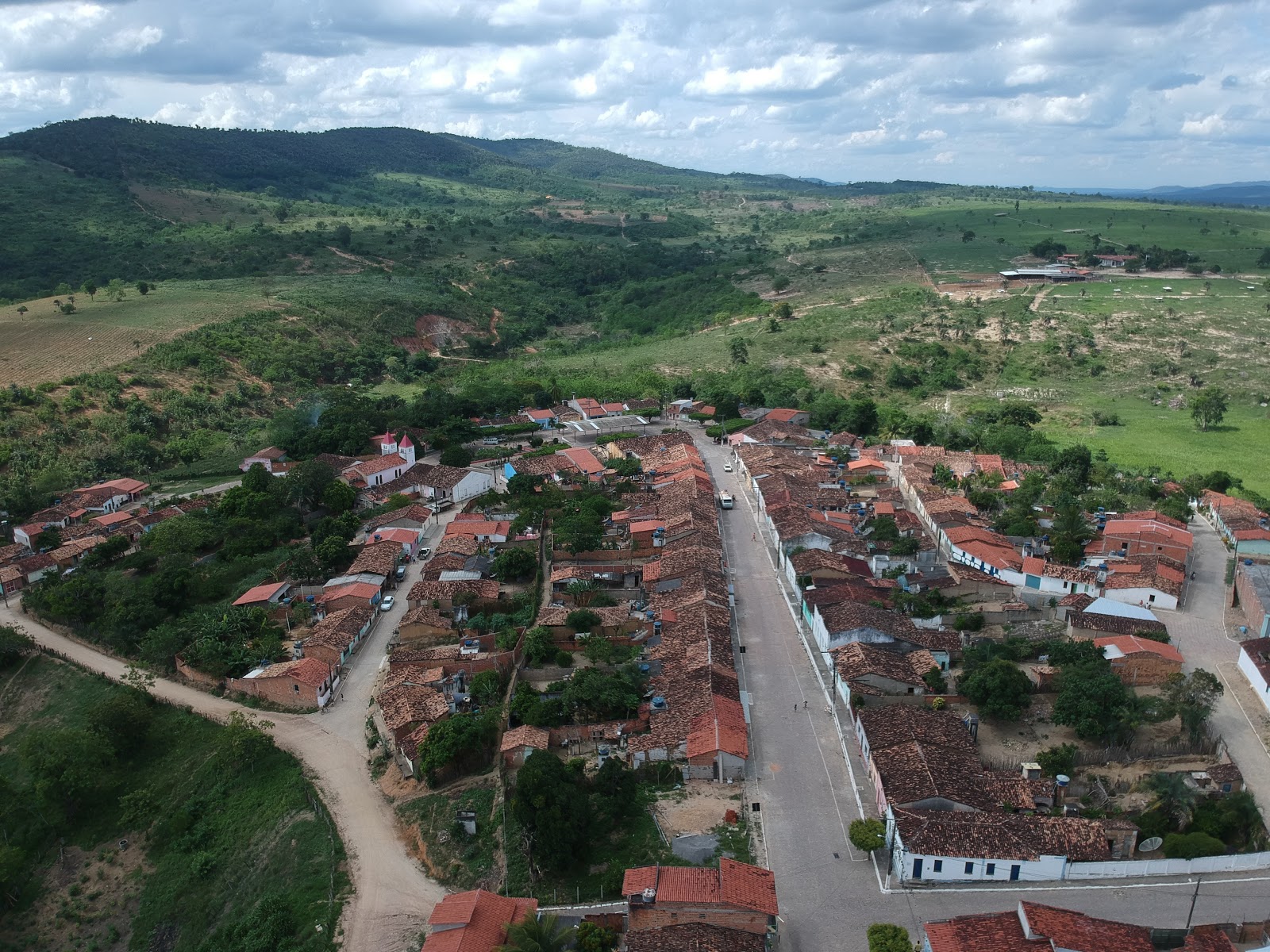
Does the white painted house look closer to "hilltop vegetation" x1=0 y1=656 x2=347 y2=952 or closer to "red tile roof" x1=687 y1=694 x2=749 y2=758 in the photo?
"red tile roof" x1=687 y1=694 x2=749 y2=758

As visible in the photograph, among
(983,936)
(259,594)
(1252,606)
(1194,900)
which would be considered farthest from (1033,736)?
(259,594)

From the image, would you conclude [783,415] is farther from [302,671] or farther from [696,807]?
[696,807]

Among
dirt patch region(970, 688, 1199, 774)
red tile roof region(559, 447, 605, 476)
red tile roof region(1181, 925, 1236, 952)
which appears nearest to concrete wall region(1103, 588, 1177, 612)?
dirt patch region(970, 688, 1199, 774)

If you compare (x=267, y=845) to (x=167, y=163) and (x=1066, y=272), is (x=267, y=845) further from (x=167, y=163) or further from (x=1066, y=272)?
(x=167, y=163)

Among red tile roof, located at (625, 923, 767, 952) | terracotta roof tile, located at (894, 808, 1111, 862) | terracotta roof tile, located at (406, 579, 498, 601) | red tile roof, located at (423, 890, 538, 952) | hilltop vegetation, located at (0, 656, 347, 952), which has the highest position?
terracotta roof tile, located at (894, 808, 1111, 862)

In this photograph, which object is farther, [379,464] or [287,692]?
[379,464]
